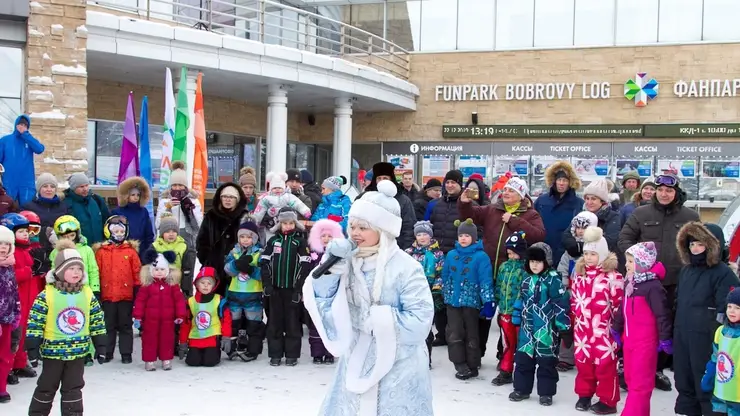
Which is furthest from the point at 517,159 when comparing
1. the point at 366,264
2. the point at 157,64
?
the point at 366,264

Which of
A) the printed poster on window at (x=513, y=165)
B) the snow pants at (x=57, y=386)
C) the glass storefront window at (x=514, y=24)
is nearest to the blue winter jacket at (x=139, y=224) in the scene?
the snow pants at (x=57, y=386)

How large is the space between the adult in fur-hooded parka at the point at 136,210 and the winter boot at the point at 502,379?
3629 millimetres

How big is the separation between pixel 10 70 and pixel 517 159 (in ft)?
40.4

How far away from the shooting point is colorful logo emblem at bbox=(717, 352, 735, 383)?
4.49m

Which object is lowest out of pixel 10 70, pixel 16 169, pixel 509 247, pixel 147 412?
pixel 147 412

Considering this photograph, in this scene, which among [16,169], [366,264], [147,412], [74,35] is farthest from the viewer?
[74,35]

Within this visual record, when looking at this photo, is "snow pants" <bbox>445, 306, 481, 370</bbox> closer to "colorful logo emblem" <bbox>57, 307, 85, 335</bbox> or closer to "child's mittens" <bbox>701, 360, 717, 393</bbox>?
"child's mittens" <bbox>701, 360, 717, 393</bbox>

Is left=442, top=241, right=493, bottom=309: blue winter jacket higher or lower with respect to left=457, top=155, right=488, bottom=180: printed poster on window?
lower

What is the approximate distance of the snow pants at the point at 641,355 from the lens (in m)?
5.15

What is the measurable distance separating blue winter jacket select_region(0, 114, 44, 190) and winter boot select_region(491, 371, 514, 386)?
547cm

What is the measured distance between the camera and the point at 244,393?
5867 mm

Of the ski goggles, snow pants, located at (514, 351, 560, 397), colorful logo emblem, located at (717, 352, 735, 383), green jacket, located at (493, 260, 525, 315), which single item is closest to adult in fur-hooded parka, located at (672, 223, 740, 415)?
colorful logo emblem, located at (717, 352, 735, 383)

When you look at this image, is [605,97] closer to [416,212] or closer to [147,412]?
[416,212]

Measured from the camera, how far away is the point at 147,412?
5.27 meters
